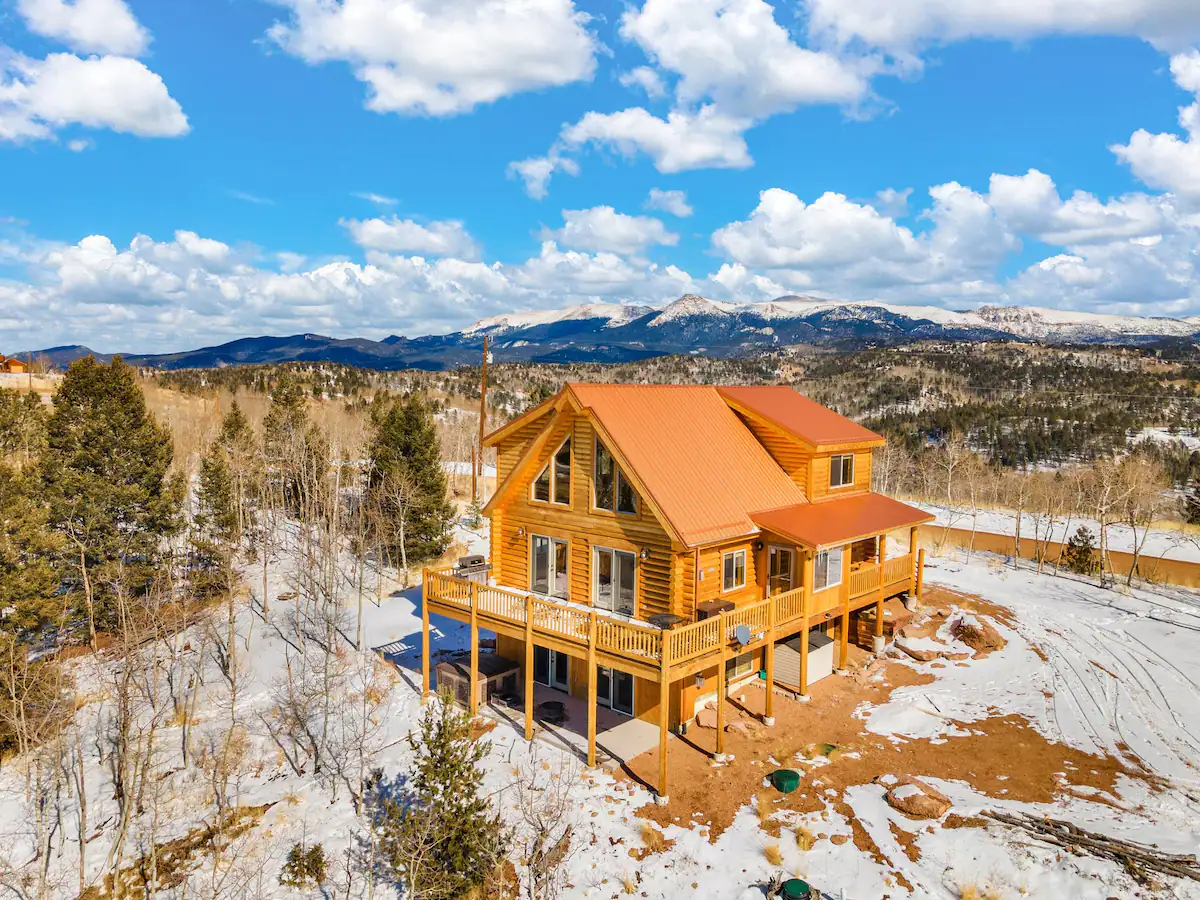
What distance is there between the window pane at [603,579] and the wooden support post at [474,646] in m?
3.17

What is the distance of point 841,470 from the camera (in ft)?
74.5

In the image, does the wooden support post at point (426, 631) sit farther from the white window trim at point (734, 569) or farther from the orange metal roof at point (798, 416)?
the orange metal roof at point (798, 416)

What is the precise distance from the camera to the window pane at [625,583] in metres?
18.2

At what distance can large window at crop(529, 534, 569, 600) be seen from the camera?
19.7 metres

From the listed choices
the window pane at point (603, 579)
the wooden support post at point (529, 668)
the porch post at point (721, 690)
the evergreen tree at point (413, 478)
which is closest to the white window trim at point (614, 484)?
the window pane at point (603, 579)

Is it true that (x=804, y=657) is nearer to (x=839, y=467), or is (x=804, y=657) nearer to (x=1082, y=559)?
(x=839, y=467)

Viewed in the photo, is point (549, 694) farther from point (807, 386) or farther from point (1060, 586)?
point (807, 386)

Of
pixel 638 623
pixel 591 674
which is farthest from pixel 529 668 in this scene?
pixel 638 623

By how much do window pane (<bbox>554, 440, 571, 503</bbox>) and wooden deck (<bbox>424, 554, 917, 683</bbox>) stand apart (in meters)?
2.86

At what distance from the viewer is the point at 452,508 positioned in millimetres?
35594

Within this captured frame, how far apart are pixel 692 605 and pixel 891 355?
173 meters

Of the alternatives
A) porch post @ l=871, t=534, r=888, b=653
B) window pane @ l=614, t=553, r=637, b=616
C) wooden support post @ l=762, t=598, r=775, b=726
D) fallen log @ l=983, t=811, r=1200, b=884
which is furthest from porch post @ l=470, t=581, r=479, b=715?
porch post @ l=871, t=534, r=888, b=653

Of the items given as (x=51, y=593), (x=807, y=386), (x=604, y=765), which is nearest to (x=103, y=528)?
(x=51, y=593)

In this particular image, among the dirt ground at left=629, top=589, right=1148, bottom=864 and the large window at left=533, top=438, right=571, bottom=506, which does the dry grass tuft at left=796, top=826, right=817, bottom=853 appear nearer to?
the dirt ground at left=629, top=589, right=1148, bottom=864
